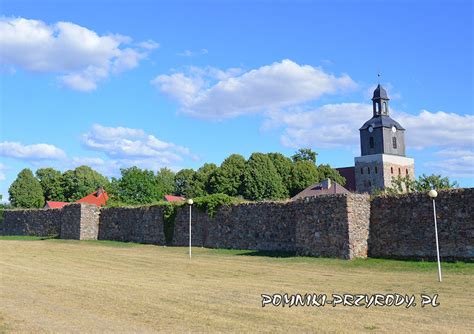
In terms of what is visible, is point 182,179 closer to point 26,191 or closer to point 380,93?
point 26,191

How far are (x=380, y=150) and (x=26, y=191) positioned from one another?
60732 millimetres

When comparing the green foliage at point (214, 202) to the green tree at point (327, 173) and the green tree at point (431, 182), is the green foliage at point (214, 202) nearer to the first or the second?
the green tree at point (431, 182)

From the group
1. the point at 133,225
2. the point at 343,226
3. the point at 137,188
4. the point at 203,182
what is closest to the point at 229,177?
the point at 203,182

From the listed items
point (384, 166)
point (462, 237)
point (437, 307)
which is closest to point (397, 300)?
point (437, 307)

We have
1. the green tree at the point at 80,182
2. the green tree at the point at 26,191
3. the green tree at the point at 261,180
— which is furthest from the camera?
the green tree at the point at 80,182

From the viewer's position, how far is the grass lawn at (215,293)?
801cm

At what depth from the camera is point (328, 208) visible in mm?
20891

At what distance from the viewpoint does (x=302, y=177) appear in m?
72.2

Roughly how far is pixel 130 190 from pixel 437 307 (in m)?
39.6

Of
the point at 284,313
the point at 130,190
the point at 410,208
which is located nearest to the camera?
the point at 284,313

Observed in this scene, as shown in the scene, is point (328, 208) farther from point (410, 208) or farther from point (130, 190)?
point (130, 190)

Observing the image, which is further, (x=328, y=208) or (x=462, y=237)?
(x=328, y=208)

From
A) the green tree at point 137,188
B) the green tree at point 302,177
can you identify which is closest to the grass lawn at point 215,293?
the green tree at point 137,188

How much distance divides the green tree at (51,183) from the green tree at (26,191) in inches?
72.3
